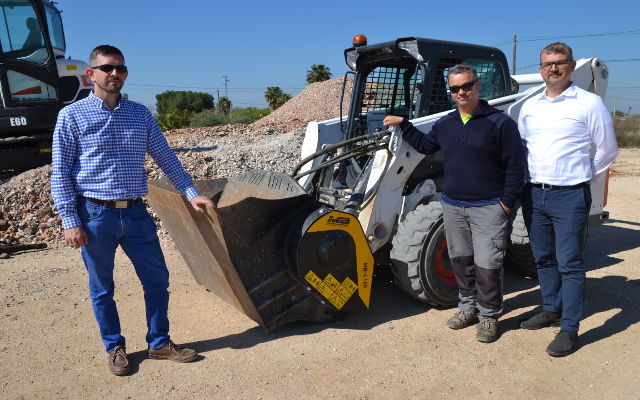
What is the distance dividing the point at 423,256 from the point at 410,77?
6.89 feet

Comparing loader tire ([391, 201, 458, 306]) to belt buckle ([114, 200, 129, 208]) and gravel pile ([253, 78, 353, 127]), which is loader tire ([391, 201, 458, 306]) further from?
gravel pile ([253, 78, 353, 127])

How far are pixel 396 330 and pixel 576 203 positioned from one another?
1.53 m

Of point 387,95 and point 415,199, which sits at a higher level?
point 387,95

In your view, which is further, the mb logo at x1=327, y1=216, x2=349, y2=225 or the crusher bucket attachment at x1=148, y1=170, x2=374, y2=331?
the mb logo at x1=327, y1=216, x2=349, y2=225

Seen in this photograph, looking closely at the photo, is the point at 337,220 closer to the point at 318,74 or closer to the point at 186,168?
the point at 186,168

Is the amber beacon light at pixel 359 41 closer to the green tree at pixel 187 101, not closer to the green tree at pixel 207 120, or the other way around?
the green tree at pixel 207 120

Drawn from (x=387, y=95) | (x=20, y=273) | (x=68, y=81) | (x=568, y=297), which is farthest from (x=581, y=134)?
(x=68, y=81)

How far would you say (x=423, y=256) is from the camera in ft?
13.9

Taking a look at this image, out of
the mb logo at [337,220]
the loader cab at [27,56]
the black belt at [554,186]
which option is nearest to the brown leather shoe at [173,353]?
the mb logo at [337,220]

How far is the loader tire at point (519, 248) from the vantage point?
15.9 ft

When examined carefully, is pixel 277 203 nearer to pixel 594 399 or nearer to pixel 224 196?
pixel 224 196

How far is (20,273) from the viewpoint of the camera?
226 inches

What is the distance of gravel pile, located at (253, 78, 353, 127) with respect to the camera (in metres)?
23.6

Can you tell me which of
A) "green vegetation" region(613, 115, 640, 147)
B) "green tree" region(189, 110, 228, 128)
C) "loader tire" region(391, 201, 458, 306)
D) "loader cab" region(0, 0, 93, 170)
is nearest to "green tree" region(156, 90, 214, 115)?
"green tree" region(189, 110, 228, 128)
